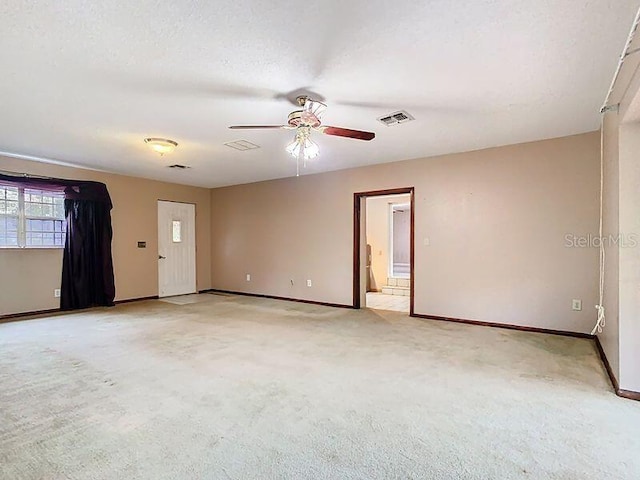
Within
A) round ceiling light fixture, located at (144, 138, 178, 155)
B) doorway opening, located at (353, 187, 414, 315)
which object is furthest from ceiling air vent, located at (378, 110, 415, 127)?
round ceiling light fixture, located at (144, 138, 178, 155)

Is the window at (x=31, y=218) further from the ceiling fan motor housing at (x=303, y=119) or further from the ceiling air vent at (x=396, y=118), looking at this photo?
the ceiling air vent at (x=396, y=118)

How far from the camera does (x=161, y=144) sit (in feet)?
14.3

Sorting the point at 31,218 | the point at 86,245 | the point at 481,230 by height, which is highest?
the point at 31,218

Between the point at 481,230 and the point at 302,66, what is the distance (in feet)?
11.3

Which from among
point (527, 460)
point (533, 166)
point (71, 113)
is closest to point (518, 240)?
point (533, 166)

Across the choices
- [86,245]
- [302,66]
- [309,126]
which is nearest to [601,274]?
[309,126]

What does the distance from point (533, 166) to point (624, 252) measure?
2167 mm

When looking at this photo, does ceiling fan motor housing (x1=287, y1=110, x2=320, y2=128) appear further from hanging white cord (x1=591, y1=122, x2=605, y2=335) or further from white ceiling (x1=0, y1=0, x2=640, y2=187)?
hanging white cord (x1=591, y1=122, x2=605, y2=335)

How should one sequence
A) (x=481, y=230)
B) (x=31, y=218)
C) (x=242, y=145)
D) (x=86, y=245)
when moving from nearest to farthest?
(x=242, y=145), (x=481, y=230), (x=31, y=218), (x=86, y=245)

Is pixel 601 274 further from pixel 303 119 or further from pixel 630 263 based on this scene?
pixel 303 119

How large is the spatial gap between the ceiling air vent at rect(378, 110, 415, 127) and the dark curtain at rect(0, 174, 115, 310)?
502 cm

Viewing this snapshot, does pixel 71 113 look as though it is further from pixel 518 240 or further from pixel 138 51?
pixel 518 240

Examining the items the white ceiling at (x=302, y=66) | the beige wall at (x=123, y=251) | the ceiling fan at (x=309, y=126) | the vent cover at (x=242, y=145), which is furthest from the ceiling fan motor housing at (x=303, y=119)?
→ the beige wall at (x=123, y=251)

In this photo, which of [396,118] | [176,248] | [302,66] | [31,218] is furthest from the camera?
[176,248]
